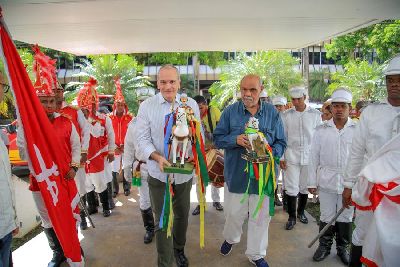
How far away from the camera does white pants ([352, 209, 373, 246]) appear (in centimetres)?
302

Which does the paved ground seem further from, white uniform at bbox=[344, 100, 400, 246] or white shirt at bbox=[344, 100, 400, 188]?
white shirt at bbox=[344, 100, 400, 188]

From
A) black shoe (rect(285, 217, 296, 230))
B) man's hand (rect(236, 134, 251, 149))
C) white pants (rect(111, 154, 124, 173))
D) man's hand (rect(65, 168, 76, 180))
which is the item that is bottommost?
black shoe (rect(285, 217, 296, 230))

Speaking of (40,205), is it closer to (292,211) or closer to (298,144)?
(292,211)

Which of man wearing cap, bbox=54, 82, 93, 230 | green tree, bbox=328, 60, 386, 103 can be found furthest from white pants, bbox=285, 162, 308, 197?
green tree, bbox=328, 60, 386, 103

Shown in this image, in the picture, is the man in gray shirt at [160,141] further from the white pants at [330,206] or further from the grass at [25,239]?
the grass at [25,239]

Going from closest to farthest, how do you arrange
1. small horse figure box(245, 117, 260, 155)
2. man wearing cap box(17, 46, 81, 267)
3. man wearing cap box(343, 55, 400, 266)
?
man wearing cap box(343, 55, 400, 266) < small horse figure box(245, 117, 260, 155) < man wearing cap box(17, 46, 81, 267)

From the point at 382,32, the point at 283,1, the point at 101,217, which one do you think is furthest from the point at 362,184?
the point at 382,32

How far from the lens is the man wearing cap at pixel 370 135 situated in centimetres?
272

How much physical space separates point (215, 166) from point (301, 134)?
1601 mm

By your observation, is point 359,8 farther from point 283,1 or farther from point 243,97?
point 243,97

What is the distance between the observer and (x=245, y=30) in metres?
5.58

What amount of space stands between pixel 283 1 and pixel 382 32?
42.4ft

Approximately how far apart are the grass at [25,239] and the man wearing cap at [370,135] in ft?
14.8

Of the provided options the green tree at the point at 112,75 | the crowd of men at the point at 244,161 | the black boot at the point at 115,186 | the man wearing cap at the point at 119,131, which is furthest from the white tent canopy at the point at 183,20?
the green tree at the point at 112,75
